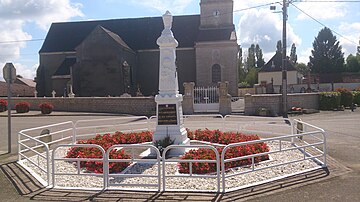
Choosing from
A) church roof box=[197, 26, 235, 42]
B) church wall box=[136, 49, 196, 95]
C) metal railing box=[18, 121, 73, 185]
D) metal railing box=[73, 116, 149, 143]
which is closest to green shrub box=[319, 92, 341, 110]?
metal railing box=[73, 116, 149, 143]

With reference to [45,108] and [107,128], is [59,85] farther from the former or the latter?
[107,128]

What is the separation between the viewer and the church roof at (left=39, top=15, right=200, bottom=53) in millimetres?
46719

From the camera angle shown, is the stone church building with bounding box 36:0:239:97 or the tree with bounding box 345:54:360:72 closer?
the stone church building with bounding box 36:0:239:97

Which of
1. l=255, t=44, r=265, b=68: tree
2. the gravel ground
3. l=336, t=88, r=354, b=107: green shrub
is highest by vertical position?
l=255, t=44, r=265, b=68: tree

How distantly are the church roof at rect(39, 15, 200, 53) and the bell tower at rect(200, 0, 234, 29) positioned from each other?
8.22ft

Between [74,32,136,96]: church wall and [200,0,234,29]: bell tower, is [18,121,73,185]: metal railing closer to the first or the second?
[74,32,136,96]: church wall

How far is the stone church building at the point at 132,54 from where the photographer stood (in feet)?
130

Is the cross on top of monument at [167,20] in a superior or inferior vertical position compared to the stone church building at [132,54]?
inferior

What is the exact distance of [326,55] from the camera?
244 ft

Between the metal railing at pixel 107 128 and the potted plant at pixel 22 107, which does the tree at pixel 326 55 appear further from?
the metal railing at pixel 107 128

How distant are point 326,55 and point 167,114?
71253 millimetres

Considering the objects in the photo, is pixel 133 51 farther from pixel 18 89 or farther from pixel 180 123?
pixel 180 123

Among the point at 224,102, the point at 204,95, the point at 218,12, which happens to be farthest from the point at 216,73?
the point at 224,102

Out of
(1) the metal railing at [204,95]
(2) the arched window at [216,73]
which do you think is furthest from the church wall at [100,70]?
(1) the metal railing at [204,95]
